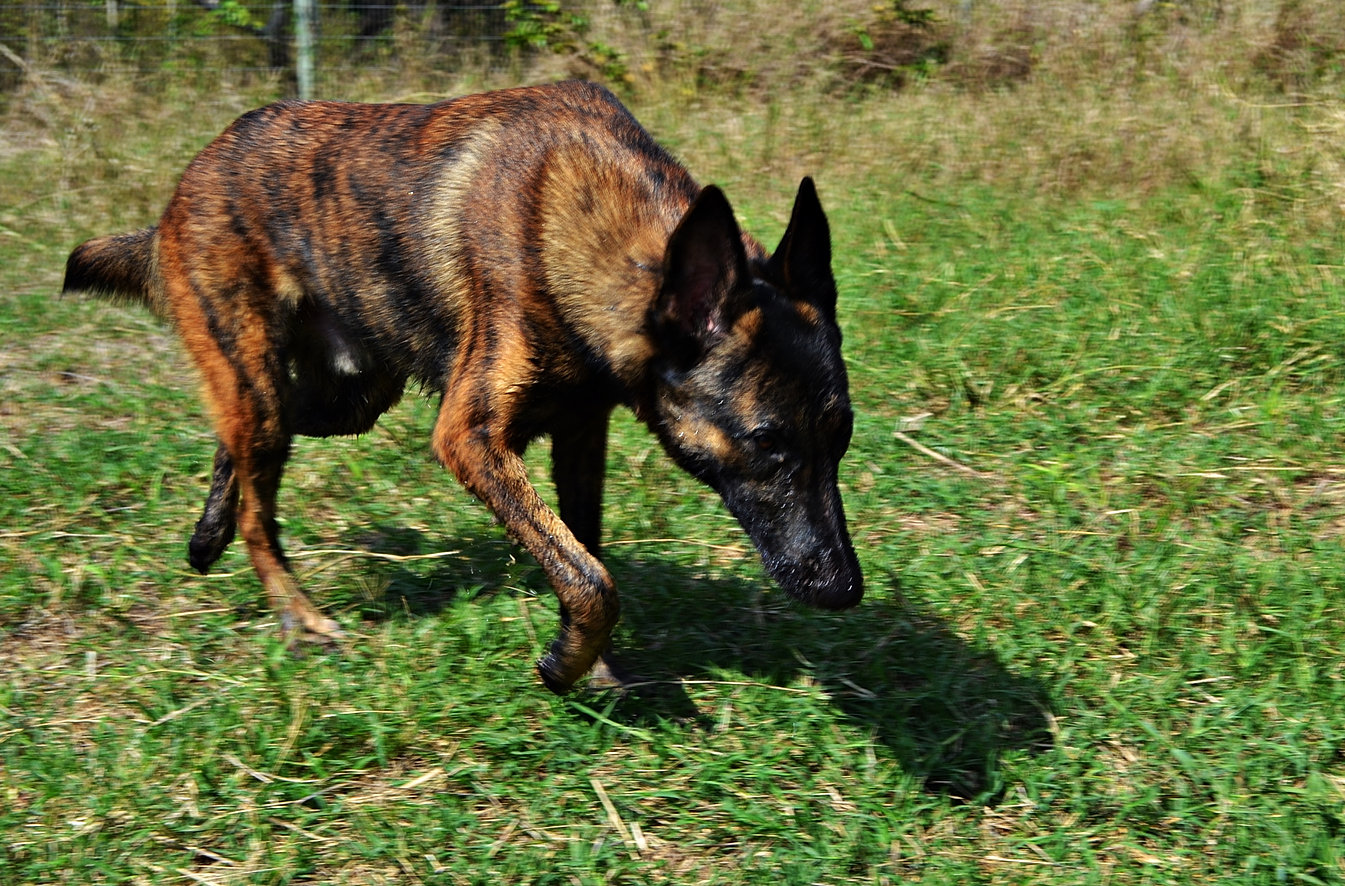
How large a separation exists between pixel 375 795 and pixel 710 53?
25.3ft

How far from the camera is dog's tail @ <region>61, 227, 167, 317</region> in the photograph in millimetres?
4590

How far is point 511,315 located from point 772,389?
78 cm

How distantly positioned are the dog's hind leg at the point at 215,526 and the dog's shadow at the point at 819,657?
570mm

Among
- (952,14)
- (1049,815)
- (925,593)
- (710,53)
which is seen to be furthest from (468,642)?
(952,14)

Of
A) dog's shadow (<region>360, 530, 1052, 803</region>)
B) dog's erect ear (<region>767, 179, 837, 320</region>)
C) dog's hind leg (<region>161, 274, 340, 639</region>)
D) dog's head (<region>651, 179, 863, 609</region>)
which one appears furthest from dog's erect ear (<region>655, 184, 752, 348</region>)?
dog's hind leg (<region>161, 274, 340, 639</region>)

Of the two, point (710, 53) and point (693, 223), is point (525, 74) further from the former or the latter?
point (693, 223)

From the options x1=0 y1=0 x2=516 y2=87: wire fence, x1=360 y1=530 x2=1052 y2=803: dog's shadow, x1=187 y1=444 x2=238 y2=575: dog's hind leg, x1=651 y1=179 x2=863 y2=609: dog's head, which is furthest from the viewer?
x1=0 y1=0 x2=516 y2=87: wire fence

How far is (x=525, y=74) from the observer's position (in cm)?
1050

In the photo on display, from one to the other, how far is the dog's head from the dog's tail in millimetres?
2063

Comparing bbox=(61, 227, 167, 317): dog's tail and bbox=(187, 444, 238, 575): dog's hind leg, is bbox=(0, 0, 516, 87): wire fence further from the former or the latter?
bbox=(187, 444, 238, 575): dog's hind leg

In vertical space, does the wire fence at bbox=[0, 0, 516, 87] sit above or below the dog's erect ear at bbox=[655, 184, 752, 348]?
below

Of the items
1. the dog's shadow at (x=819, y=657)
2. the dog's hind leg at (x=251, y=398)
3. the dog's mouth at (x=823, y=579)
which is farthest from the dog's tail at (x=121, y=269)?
the dog's mouth at (x=823, y=579)

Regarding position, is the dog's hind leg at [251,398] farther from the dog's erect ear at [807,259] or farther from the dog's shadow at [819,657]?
the dog's erect ear at [807,259]

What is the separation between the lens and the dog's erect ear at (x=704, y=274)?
325cm
